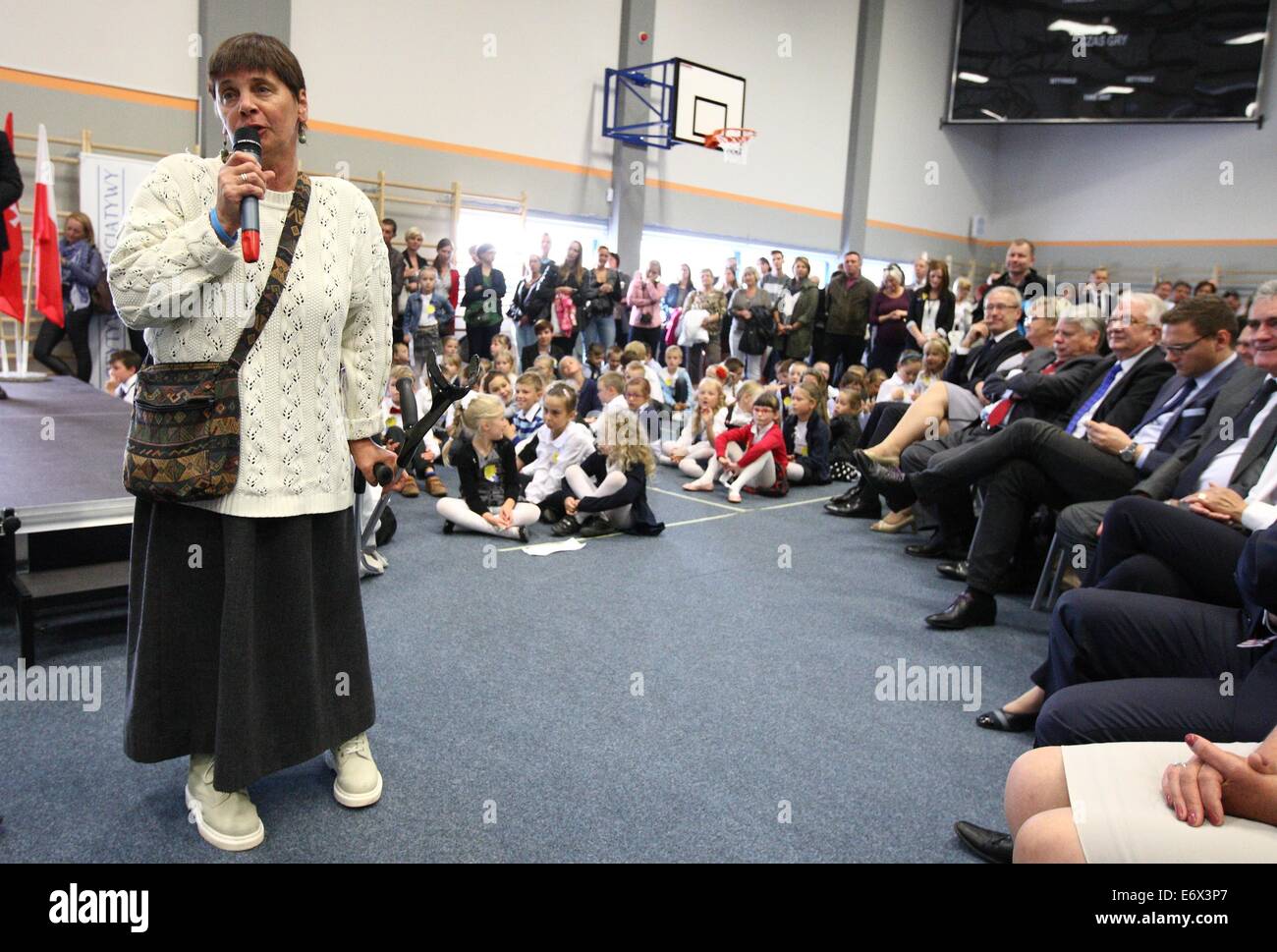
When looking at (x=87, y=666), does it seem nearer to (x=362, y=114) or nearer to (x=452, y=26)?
(x=362, y=114)

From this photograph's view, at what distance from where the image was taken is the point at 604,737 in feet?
7.80

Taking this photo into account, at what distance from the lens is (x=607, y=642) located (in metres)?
3.06

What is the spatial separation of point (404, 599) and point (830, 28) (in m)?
12.0

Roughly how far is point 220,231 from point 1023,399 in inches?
132

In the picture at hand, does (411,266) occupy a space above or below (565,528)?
above

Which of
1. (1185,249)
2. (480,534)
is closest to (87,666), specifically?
(480,534)

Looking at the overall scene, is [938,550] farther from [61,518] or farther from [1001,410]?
[61,518]

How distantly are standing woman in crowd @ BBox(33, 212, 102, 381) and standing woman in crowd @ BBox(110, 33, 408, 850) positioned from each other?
6.03 metres

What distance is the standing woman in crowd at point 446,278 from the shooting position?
830cm

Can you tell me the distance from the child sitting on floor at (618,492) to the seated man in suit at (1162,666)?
2653mm

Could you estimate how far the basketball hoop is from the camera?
10.7 m

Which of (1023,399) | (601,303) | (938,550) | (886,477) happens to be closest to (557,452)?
(886,477)

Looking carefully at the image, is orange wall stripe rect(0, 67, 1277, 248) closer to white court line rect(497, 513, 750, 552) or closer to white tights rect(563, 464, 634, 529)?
white tights rect(563, 464, 634, 529)

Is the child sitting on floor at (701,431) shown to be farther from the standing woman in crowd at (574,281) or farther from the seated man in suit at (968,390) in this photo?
the standing woman in crowd at (574,281)
